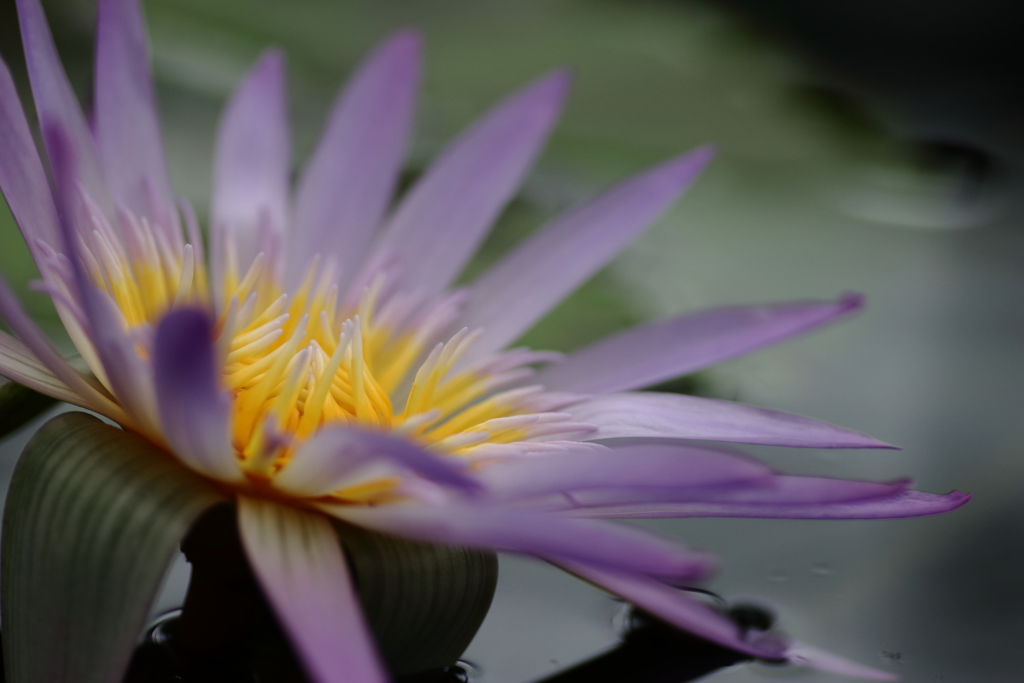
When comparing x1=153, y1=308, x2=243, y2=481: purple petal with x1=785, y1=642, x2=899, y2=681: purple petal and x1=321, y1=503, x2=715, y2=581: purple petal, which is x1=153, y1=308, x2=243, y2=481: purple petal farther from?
x1=785, y1=642, x2=899, y2=681: purple petal

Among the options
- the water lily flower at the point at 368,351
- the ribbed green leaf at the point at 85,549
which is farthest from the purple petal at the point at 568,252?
the ribbed green leaf at the point at 85,549

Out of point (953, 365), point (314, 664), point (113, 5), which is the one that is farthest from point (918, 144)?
point (314, 664)

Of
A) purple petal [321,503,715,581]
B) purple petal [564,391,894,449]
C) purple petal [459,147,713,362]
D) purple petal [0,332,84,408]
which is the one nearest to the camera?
purple petal [321,503,715,581]

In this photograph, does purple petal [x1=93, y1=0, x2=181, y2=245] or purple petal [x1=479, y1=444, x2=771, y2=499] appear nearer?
purple petal [x1=479, y1=444, x2=771, y2=499]

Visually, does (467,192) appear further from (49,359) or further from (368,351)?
(49,359)

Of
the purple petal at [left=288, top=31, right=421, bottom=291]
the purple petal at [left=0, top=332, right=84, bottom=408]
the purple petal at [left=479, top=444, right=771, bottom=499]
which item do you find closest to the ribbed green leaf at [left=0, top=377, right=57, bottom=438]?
the purple petal at [left=0, top=332, right=84, bottom=408]

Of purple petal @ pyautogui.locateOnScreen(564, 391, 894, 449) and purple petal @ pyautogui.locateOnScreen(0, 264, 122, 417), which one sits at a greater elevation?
purple petal @ pyautogui.locateOnScreen(564, 391, 894, 449)
